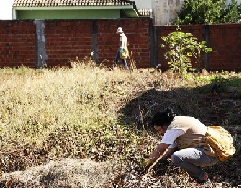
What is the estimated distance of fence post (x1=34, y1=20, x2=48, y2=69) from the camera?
584 inches

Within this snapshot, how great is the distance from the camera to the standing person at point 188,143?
4977mm

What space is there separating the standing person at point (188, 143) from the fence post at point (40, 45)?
10.2 m

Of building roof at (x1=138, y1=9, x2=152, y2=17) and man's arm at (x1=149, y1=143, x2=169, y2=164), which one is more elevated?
building roof at (x1=138, y1=9, x2=152, y2=17)

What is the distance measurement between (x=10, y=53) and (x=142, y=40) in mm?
4221

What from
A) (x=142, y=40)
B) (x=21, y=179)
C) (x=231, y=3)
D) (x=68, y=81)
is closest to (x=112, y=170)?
(x=21, y=179)

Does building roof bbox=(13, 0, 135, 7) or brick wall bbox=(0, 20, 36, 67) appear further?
building roof bbox=(13, 0, 135, 7)

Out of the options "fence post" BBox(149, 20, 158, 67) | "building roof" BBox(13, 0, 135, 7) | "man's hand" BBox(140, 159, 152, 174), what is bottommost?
A: "man's hand" BBox(140, 159, 152, 174)

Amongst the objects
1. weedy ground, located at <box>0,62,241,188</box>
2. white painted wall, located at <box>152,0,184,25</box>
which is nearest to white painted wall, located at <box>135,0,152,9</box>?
white painted wall, located at <box>152,0,184,25</box>

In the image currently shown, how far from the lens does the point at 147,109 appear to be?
7.61 meters

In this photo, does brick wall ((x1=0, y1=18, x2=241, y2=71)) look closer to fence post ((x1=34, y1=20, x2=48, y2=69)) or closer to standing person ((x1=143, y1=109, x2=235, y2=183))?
fence post ((x1=34, y1=20, x2=48, y2=69))

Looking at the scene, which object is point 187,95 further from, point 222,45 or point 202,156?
point 222,45

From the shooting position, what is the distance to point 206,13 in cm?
A: 1772

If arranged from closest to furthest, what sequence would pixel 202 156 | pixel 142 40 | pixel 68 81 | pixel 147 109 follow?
pixel 202 156 → pixel 147 109 → pixel 68 81 → pixel 142 40

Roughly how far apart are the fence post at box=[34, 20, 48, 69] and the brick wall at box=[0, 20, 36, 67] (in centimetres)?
13
